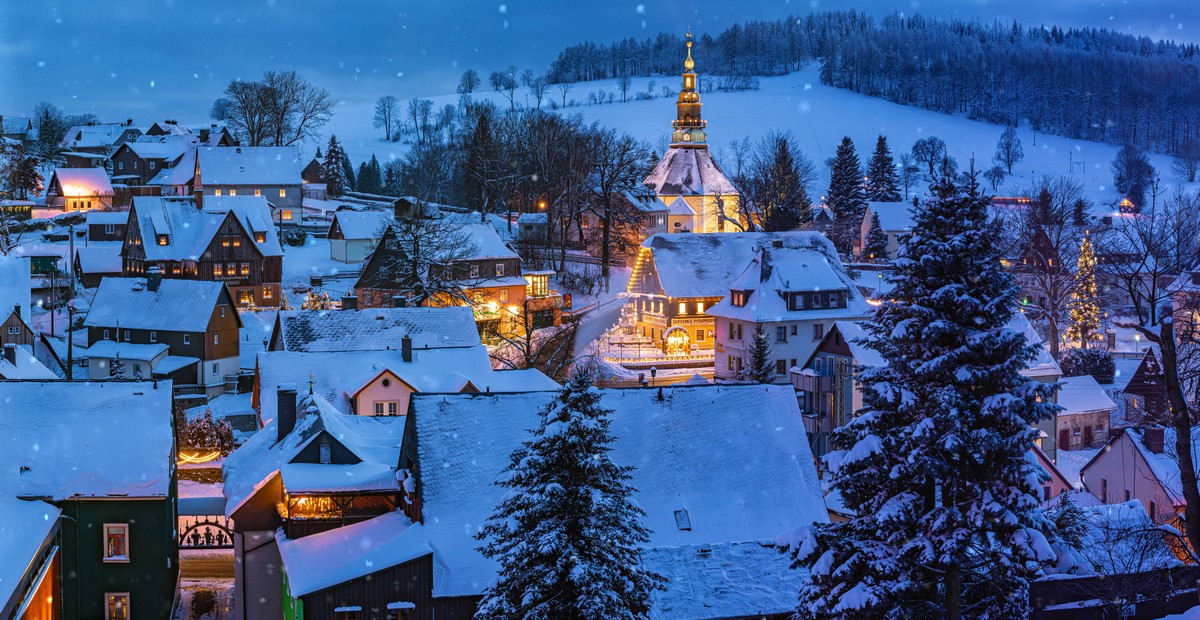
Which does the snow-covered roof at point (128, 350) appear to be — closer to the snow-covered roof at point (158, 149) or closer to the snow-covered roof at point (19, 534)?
the snow-covered roof at point (19, 534)

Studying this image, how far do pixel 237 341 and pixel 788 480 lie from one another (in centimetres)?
3416

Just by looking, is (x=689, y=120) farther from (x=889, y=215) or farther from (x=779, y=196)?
(x=889, y=215)

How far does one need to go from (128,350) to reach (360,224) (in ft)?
69.7

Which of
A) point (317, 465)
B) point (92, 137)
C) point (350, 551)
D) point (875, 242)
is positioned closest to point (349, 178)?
point (92, 137)

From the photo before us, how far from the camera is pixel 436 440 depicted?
24.2 m

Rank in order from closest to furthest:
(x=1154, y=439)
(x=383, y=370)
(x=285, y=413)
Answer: (x=285, y=413)
(x=1154, y=439)
(x=383, y=370)

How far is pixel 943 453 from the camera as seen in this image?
603 inches

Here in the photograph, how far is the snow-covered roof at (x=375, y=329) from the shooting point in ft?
135

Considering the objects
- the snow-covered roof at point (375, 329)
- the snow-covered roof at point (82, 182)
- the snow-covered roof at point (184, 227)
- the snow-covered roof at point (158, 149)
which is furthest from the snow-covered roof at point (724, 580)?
the snow-covered roof at point (158, 149)

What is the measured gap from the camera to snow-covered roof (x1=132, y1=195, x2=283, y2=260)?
6191cm

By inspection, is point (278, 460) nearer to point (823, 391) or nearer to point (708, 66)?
point (823, 391)

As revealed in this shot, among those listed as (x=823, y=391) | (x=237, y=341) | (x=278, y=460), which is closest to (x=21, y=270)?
(x=237, y=341)

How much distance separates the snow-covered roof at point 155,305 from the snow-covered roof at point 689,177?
3978cm

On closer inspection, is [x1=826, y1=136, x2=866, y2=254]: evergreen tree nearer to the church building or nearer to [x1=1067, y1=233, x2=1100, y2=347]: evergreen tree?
the church building
